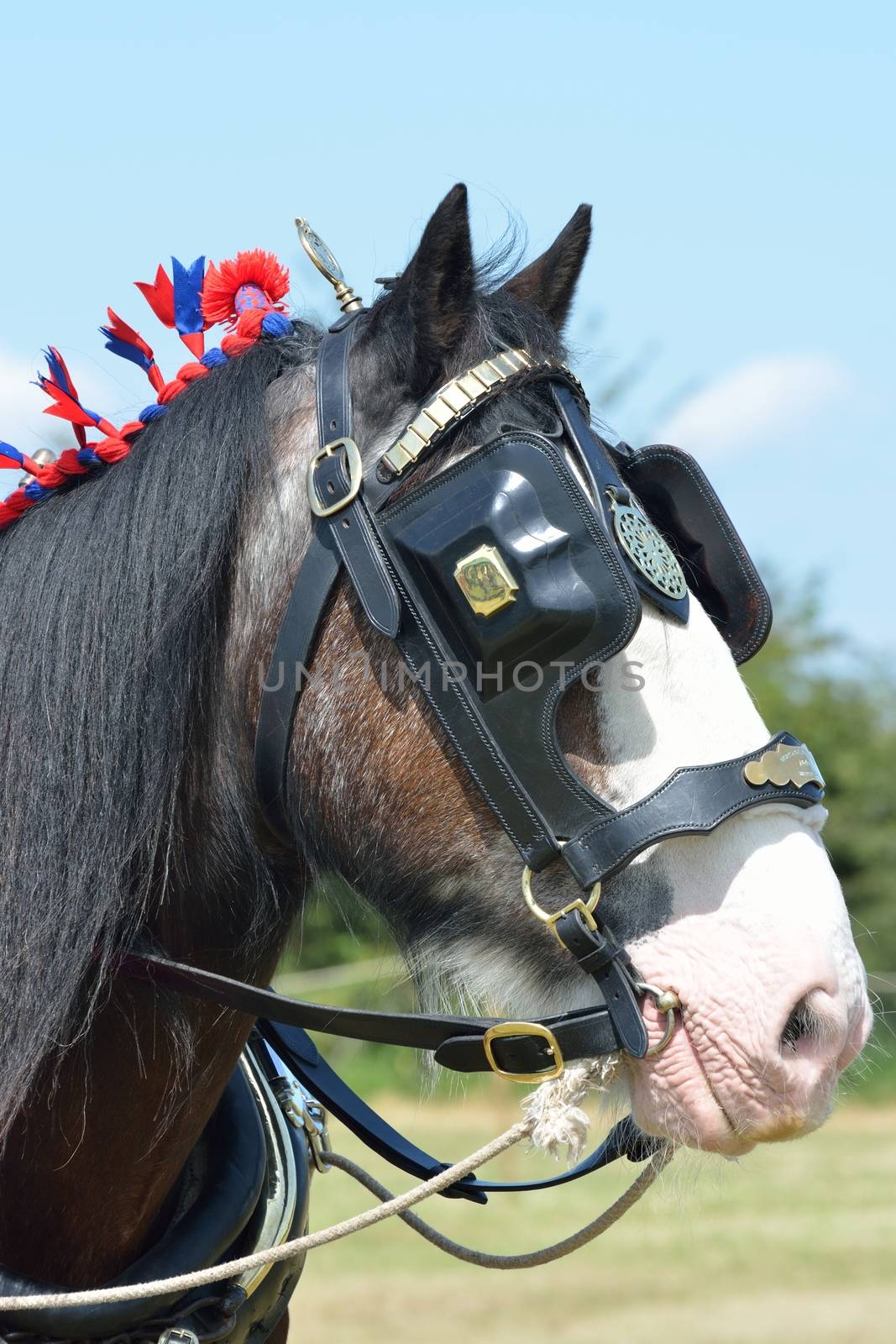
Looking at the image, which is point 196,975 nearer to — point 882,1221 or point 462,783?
point 462,783

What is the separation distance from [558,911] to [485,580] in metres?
0.42

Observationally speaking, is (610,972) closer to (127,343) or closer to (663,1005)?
(663,1005)

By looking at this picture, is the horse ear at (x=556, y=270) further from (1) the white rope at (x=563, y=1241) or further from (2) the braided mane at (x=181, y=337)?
(1) the white rope at (x=563, y=1241)

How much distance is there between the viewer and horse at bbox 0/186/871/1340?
62.4 inches

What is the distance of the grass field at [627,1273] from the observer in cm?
625

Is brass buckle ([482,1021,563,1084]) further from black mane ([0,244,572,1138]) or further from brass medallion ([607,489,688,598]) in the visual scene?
brass medallion ([607,489,688,598])

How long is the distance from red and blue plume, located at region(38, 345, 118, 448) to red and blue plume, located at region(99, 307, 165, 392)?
0.29ft

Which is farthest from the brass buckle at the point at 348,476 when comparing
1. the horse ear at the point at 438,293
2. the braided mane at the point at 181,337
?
the braided mane at the point at 181,337

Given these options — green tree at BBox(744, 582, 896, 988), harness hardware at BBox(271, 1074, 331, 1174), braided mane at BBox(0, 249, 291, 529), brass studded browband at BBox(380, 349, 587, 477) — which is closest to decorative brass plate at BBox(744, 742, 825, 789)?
brass studded browband at BBox(380, 349, 587, 477)

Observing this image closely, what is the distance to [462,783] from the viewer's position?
170 cm

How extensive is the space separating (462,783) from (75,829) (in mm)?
522

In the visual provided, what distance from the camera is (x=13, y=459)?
2084mm

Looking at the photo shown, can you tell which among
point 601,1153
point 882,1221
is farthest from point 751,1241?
point 601,1153

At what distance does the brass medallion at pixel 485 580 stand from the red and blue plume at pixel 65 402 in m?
0.67
